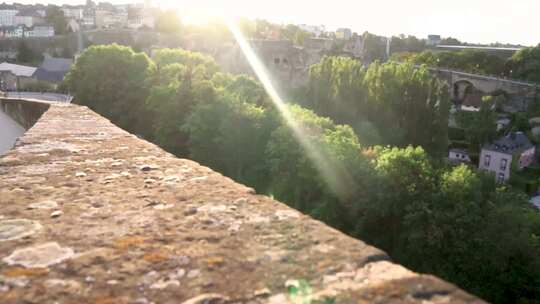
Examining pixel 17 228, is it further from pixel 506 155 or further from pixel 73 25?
pixel 73 25

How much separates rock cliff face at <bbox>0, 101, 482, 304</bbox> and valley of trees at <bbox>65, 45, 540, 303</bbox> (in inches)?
461

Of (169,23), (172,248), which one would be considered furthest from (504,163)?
(169,23)

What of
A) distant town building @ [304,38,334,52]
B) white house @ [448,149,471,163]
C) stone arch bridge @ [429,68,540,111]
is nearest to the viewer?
white house @ [448,149,471,163]

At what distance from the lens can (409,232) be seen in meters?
14.0

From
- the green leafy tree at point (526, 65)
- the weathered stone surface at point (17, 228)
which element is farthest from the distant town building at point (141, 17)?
the weathered stone surface at point (17, 228)

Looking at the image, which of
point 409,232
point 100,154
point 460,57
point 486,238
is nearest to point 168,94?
point 409,232

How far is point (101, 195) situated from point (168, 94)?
20.1 m

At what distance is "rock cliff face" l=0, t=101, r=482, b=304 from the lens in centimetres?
184

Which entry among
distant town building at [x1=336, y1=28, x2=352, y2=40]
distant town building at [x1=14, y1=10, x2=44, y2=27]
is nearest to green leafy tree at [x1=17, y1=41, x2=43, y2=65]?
distant town building at [x1=14, y1=10, x2=44, y2=27]

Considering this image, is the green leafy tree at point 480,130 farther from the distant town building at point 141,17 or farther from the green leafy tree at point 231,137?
the distant town building at point 141,17

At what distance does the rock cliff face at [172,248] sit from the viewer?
6.03ft

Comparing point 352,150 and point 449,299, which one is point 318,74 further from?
point 449,299

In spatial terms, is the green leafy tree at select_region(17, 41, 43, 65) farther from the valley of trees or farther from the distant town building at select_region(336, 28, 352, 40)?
the distant town building at select_region(336, 28, 352, 40)

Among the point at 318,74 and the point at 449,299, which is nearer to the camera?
the point at 449,299
